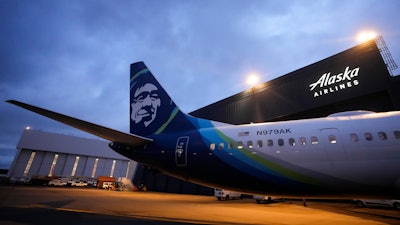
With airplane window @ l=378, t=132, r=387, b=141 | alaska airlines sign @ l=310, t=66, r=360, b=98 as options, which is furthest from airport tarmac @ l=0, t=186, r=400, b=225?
alaska airlines sign @ l=310, t=66, r=360, b=98

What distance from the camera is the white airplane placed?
266 inches

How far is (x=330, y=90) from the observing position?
21.4 m

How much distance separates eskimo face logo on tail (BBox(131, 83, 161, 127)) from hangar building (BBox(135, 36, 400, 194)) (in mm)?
18165

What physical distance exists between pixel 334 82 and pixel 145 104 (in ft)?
63.7

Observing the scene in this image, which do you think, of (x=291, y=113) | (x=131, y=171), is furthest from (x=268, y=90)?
(x=131, y=171)

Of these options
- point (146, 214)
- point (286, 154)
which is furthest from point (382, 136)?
point (146, 214)

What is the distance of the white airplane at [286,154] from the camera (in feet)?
22.2

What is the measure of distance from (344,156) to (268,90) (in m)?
21.3

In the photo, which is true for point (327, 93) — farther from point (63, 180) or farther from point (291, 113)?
point (63, 180)

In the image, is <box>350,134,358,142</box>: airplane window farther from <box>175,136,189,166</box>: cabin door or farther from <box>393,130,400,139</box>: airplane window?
<box>175,136,189,166</box>: cabin door

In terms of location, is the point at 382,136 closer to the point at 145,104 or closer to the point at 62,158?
the point at 145,104

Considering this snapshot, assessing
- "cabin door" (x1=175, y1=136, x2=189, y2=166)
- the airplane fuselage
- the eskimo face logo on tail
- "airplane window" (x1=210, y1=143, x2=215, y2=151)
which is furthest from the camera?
the eskimo face logo on tail

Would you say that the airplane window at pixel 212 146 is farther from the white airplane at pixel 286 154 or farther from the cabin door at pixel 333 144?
the cabin door at pixel 333 144

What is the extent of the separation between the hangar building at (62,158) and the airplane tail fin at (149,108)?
43.8 m
